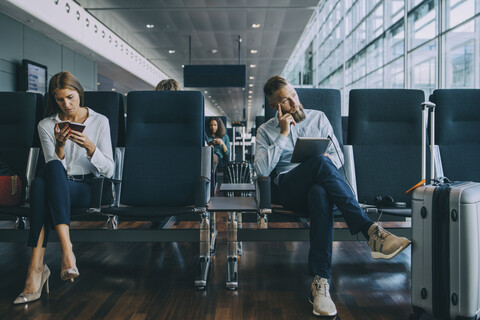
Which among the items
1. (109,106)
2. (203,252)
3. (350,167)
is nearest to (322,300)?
(203,252)

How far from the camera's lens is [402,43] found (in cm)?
604

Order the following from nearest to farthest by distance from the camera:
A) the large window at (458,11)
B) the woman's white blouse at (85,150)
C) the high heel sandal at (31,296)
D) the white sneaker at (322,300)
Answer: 1. the white sneaker at (322,300)
2. the high heel sandal at (31,296)
3. the woman's white blouse at (85,150)
4. the large window at (458,11)

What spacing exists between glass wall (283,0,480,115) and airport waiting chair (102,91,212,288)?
11.3 ft

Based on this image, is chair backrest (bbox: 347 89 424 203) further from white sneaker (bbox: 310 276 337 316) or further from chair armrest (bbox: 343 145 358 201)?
white sneaker (bbox: 310 276 337 316)

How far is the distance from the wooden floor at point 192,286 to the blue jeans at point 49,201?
1.15 feet

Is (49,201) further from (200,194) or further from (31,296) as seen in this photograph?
(200,194)

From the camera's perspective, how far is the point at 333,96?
247 centimetres

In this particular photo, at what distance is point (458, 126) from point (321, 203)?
1.31 m

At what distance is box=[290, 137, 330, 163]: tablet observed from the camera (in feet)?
6.19

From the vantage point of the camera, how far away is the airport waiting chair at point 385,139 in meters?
2.39

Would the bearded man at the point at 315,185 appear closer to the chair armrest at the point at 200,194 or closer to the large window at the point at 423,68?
the chair armrest at the point at 200,194

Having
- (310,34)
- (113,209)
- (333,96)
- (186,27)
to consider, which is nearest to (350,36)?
(310,34)

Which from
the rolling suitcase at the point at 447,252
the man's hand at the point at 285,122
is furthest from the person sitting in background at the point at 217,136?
the rolling suitcase at the point at 447,252

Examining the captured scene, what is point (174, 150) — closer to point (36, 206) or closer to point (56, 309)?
point (36, 206)
